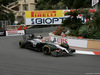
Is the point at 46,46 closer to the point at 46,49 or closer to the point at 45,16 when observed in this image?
the point at 46,49

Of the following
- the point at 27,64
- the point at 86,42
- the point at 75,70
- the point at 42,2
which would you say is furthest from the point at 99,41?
the point at 42,2

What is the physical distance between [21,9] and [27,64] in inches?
1680

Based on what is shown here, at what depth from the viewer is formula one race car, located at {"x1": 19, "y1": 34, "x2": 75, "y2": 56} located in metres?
10.6

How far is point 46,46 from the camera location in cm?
1116

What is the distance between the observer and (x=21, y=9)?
49.3 m

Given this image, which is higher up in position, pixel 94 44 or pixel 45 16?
pixel 45 16

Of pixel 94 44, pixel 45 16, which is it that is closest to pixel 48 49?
pixel 94 44

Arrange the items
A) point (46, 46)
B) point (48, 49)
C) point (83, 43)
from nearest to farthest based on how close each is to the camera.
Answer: point (48, 49) → point (46, 46) → point (83, 43)

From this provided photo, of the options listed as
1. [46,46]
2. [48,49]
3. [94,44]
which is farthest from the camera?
[94,44]

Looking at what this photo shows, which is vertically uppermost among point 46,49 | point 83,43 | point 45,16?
point 45,16

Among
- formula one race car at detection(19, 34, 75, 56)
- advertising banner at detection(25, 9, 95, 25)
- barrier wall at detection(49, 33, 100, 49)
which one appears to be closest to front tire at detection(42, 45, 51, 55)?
formula one race car at detection(19, 34, 75, 56)

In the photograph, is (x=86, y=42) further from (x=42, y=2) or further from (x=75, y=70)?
(x=42, y=2)

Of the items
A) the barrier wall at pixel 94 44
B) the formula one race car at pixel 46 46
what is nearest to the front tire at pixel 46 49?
the formula one race car at pixel 46 46

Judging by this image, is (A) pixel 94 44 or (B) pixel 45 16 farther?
(B) pixel 45 16
